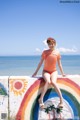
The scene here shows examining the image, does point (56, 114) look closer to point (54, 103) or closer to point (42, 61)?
point (54, 103)

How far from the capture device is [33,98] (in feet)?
17.0

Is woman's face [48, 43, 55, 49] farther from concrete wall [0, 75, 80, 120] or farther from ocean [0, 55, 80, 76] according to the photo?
ocean [0, 55, 80, 76]

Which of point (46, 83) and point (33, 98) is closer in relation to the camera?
point (46, 83)

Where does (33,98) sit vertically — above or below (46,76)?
below

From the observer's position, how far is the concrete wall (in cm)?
516

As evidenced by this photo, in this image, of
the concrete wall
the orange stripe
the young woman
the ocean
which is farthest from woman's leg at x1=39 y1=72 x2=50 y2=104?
the ocean

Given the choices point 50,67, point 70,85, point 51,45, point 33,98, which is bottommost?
point 33,98

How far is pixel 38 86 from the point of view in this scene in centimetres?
515

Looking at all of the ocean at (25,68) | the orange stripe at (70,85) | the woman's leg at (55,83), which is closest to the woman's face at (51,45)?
the woman's leg at (55,83)

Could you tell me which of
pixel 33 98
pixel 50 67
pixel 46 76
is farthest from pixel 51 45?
pixel 33 98

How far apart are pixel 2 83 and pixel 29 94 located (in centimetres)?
46

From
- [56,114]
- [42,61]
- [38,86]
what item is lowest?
[56,114]

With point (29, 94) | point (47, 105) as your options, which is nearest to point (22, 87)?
point (29, 94)

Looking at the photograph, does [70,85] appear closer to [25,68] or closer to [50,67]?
[50,67]
